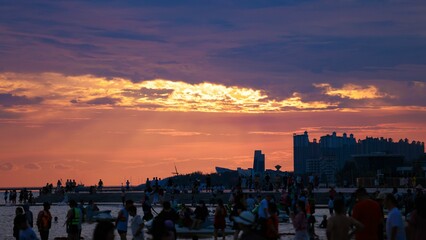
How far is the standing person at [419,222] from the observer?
1294 centimetres

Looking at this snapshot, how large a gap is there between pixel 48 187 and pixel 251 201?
245ft

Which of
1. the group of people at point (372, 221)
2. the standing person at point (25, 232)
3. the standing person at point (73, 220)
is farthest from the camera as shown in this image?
the standing person at point (73, 220)

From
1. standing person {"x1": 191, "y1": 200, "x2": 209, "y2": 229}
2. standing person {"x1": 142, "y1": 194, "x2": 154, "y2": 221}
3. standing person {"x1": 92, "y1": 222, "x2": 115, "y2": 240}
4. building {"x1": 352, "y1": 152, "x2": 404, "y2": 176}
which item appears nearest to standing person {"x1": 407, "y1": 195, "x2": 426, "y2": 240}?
standing person {"x1": 92, "y1": 222, "x2": 115, "y2": 240}

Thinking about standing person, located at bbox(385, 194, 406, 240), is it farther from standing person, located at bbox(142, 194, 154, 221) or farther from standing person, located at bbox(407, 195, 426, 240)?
standing person, located at bbox(142, 194, 154, 221)

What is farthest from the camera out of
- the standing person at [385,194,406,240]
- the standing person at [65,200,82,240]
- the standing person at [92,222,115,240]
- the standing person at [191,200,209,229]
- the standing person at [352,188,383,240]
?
the standing person at [191,200,209,229]

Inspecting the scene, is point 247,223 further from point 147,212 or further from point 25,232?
point 147,212

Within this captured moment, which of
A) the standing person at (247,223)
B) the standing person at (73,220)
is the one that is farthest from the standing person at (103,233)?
the standing person at (73,220)

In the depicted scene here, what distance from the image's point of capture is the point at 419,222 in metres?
13.0

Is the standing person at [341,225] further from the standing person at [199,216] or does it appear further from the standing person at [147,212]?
the standing person at [199,216]

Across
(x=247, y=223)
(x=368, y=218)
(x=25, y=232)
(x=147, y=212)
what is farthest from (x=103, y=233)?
(x=147, y=212)

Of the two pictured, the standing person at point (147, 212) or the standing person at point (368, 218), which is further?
the standing person at point (147, 212)

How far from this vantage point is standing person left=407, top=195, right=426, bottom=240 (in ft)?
42.5

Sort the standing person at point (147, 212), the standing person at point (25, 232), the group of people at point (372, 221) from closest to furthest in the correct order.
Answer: the group of people at point (372, 221) → the standing person at point (25, 232) → the standing person at point (147, 212)

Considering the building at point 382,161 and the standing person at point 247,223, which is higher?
the building at point 382,161
